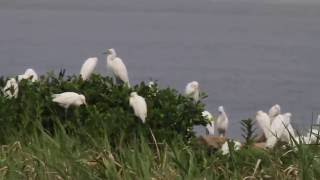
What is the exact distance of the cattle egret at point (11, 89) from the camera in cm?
747

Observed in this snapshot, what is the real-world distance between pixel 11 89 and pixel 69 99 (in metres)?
0.49

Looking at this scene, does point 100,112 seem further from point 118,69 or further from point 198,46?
point 198,46

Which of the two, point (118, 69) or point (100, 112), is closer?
point (100, 112)

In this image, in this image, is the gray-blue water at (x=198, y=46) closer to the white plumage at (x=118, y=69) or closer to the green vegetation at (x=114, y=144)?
the white plumage at (x=118, y=69)

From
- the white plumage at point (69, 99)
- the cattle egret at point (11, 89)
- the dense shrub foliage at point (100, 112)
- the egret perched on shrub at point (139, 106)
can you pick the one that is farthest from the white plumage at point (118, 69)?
the egret perched on shrub at point (139, 106)

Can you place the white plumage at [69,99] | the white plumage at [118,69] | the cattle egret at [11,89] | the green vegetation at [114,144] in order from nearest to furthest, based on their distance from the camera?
the green vegetation at [114,144] < the white plumage at [69,99] < the cattle egret at [11,89] < the white plumage at [118,69]

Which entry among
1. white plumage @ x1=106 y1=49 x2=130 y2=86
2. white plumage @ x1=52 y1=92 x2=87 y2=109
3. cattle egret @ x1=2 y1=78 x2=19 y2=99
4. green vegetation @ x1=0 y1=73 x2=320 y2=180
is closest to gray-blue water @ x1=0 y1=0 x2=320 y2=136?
white plumage @ x1=106 y1=49 x2=130 y2=86

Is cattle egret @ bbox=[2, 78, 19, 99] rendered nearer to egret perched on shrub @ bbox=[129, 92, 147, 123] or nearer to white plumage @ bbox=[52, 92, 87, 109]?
white plumage @ bbox=[52, 92, 87, 109]

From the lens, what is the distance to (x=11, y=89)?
7.47 metres

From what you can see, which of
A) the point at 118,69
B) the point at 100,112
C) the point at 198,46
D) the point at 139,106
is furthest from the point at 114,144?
the point at 198,46

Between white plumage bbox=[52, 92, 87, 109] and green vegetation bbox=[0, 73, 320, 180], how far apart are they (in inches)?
2.1

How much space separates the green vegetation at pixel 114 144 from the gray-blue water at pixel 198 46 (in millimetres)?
2781

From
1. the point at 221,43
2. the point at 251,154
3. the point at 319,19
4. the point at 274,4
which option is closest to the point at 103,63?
the point at 221,43

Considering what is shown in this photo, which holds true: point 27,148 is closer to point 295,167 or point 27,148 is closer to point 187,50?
point 295,167
